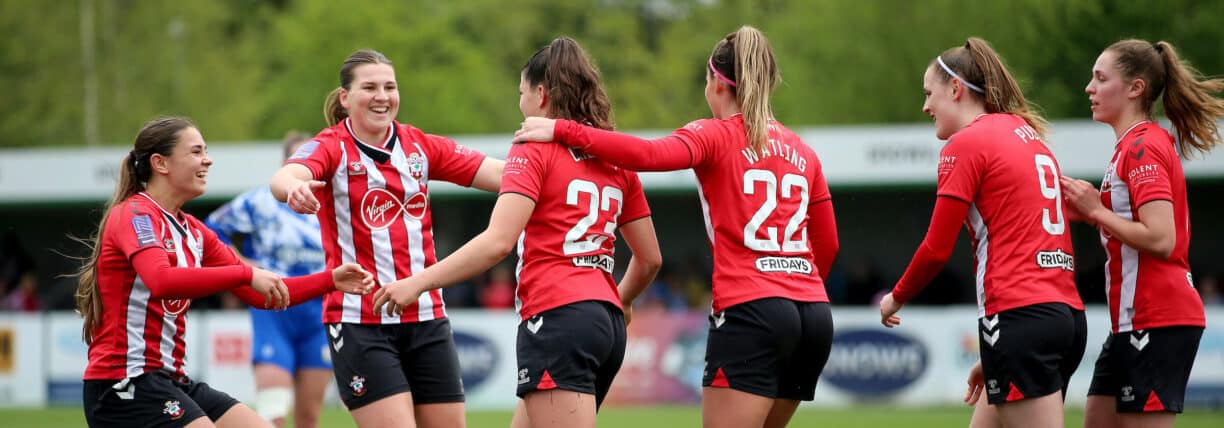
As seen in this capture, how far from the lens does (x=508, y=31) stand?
41.9 metres

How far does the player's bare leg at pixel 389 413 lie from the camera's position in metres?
5.41

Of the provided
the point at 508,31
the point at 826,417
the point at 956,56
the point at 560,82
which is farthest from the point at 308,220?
the point at 508,31

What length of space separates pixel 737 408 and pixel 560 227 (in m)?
0.98

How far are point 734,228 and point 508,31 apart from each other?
37547 mm

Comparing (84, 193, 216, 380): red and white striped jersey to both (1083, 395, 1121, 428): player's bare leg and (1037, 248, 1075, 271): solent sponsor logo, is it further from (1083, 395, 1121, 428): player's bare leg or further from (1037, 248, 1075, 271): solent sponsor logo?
(1083, 395, 1121, 428): player's bare leg

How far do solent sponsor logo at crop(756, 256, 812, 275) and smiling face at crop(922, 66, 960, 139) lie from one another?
2.91 feet

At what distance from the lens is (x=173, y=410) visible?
538cm

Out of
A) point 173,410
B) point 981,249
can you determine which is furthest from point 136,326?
point 981,249

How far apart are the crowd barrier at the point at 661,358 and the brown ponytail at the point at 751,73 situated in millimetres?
9896

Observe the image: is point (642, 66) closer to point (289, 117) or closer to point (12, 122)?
point (289, 117)

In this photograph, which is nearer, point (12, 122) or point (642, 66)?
point (12, 122)

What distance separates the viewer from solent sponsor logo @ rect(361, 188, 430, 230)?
18.4 ft

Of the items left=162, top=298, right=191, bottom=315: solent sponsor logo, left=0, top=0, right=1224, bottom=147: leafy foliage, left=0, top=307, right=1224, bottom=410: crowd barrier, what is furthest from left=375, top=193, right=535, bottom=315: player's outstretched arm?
left=0, top=0, right=1224, bottom=147: leafy foliage

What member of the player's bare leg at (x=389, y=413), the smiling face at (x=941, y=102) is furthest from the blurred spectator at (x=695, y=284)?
the player's bare leg at (x=389, y=413)
